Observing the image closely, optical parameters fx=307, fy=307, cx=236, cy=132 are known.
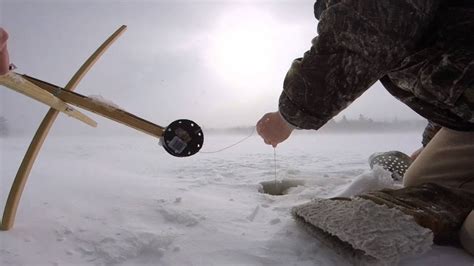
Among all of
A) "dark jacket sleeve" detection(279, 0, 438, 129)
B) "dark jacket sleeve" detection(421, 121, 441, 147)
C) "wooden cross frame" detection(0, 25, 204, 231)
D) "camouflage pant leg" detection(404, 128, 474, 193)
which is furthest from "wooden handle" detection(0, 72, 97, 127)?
"dark jacket sleeve" detection(421, 121, 441, 147)

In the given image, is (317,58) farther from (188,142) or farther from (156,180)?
(156,180)

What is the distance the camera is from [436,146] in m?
1.40

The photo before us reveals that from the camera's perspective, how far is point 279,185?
6.78ft

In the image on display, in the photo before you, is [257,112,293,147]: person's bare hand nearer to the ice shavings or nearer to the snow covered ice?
the snow covered ice

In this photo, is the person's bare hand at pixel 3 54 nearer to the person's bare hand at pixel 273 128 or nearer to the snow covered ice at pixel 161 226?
the snow covered ice at pixel 161 226

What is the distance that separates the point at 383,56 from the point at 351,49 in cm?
10

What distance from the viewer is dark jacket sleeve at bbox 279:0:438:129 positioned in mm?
Answer: 870

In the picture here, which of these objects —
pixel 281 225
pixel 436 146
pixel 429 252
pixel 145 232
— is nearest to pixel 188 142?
pixel 145 232

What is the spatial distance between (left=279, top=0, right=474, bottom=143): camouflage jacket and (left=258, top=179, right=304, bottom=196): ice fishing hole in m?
1.03

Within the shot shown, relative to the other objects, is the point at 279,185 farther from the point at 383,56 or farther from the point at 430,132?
the point at 383,56

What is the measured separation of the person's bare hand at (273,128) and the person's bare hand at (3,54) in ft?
2.97

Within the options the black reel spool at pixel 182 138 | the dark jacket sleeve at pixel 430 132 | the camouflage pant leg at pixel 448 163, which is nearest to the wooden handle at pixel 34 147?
the black reel spool at pixel 182 138

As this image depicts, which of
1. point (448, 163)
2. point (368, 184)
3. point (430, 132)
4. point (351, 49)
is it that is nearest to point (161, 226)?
point (351, 49)

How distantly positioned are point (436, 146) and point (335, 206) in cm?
71
